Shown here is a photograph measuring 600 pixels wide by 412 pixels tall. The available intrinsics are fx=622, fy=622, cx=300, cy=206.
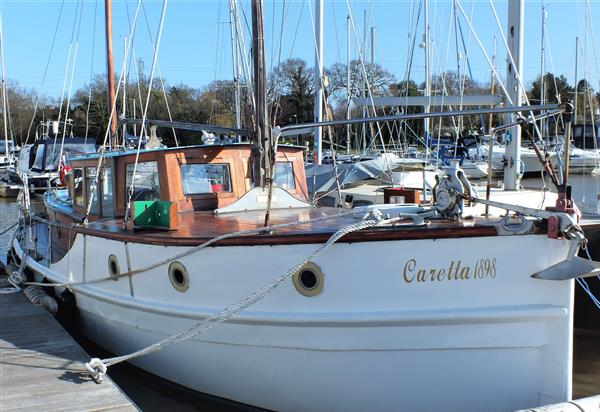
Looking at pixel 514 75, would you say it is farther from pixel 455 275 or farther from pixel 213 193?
pixel 455 275

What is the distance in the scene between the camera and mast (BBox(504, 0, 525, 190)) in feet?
32.3

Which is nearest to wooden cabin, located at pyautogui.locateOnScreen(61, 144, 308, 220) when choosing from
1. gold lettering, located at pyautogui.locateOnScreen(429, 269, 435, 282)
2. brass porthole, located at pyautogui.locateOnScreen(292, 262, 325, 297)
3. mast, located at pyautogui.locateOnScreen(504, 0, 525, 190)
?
brass porthole, located at pyautogui.locateOnScreen(292, 262, 325, 297)

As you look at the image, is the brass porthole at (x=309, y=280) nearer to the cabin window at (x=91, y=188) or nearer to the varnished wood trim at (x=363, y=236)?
the varnished wood trim at (x=363, y=236)

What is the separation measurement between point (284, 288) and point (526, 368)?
208cm

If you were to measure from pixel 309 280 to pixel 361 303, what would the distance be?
0.50 metres

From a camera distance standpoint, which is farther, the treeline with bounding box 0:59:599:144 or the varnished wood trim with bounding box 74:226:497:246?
the treeline with bounding box 0:59:599:144

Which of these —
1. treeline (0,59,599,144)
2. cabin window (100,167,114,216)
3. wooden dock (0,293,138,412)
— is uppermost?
treeline (0,59,599,144)

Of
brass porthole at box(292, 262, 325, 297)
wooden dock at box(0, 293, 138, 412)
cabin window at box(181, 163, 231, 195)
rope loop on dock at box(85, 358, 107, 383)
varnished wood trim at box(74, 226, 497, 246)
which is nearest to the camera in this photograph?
varnished wood trim at box(74, 226, 497, 246)

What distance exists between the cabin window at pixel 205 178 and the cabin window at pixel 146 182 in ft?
1.07

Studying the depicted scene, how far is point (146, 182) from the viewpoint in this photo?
762 centimetres

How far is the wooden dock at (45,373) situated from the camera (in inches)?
213

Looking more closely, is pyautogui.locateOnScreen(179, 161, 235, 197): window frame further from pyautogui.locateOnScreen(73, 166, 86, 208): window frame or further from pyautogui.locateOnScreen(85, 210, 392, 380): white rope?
pyautogui.locateOnScreen(85, 210, 392, 380): white rope

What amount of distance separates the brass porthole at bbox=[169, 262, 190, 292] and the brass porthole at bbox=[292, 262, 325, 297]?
3.85 ft

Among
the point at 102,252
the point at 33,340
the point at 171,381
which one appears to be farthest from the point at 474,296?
the point at 33,340
